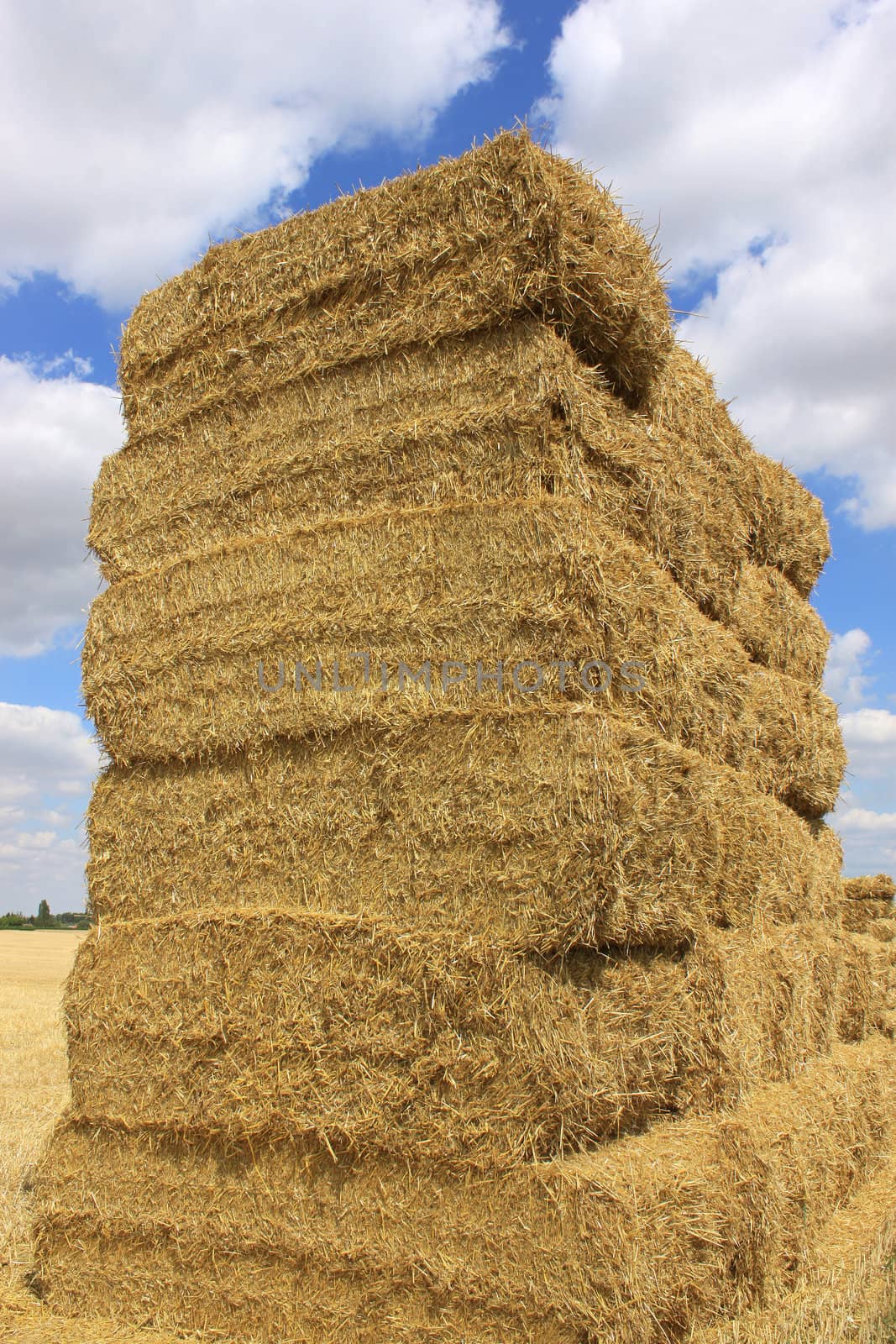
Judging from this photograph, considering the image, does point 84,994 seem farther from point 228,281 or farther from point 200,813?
point 228,281

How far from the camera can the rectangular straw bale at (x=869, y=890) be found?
731 cm

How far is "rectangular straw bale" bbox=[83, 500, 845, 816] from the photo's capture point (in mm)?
3652

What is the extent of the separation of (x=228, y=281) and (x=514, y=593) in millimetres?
2376

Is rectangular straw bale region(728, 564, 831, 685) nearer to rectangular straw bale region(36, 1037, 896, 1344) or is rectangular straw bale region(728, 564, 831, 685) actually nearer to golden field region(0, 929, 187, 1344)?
rectangular straw bale region(36, 1037, 896, 1344)

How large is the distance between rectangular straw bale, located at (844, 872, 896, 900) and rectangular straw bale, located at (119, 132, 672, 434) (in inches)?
177

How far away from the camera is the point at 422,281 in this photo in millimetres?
4227

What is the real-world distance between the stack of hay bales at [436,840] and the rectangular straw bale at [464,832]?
1 centimetres

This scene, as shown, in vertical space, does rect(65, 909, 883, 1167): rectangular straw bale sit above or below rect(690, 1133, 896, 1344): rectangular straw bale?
above

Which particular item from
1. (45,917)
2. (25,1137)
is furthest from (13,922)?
(25,1137)

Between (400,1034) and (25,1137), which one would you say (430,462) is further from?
(25,1137)

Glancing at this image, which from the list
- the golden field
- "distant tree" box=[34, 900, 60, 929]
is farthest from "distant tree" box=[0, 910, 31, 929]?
the golden field

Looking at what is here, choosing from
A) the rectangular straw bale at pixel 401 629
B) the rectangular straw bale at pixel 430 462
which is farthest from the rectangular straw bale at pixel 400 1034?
the rectangular straw bale at pixel 430 462

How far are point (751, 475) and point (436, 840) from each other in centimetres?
328

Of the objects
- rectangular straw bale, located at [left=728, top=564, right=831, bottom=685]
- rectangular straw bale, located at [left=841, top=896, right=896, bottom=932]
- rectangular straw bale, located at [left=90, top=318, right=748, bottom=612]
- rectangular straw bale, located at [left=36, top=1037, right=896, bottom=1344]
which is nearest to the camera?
rectangular straw bale, located at [left=36, top=1037, right=896, bottom=1344]
